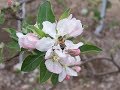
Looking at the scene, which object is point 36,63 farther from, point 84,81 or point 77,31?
point 84,81

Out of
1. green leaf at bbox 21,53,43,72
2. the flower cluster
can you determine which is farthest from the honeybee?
green leaf at bbox 21,53,43,72

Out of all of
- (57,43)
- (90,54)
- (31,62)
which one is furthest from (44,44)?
(90,54)

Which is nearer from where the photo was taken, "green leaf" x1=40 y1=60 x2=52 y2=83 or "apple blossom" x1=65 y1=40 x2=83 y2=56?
"apple blossom" x1=65 y1=40 x2=83 y2=56

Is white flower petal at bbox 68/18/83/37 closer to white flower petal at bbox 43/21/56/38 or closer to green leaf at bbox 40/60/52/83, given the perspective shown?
white flower petal at bbox 43/21/56/38

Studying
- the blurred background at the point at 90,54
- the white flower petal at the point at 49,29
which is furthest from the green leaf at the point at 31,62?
the blurred background at the point at 90,54

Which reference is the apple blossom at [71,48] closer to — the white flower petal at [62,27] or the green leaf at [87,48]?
the white flower petal at [62,27]

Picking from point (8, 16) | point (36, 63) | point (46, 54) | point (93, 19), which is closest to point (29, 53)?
point (36, 63)
